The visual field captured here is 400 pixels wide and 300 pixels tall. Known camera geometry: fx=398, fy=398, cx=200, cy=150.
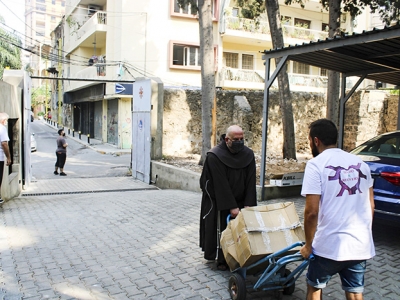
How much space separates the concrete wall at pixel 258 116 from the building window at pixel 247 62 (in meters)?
11.4

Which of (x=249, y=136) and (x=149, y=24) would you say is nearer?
(x=249, y=136)

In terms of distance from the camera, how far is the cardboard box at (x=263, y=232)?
361 centimetres

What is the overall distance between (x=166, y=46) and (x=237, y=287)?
22.5 metres

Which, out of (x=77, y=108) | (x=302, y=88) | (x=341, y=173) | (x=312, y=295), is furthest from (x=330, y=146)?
(x=77, y=108)

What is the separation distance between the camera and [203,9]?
37.1ft

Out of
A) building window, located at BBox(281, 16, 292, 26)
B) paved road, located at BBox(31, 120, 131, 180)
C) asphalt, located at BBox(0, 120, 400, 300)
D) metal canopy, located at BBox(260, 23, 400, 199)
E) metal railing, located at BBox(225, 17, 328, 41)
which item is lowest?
paved road, located at BBox(31, 120, 131, 180)

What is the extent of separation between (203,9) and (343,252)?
9839 millimetres

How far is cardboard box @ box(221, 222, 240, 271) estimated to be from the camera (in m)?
3.89

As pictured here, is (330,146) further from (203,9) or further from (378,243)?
(203,9)

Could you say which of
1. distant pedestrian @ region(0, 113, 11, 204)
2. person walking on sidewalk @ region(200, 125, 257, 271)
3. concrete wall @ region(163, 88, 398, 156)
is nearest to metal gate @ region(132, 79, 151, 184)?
concrete wall @ region(163, 88, 398, 156)

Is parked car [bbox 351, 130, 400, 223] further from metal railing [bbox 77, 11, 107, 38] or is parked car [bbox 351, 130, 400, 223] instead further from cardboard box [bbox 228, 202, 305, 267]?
metal railing [bbox 77, 11, 107, 38]

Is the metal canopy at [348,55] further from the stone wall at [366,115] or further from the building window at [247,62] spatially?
the building window at [247,62]

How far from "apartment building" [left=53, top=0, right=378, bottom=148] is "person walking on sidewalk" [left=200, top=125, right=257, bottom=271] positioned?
1750 cm

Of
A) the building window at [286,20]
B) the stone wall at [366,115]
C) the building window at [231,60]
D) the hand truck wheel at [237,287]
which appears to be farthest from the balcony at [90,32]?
the hand truck wheel at [237,287]
